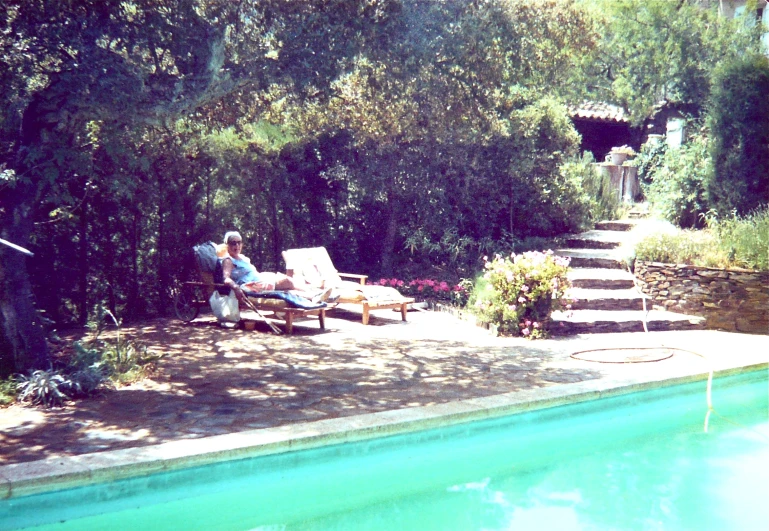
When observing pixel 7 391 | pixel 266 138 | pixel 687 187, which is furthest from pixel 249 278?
pixel 687 187

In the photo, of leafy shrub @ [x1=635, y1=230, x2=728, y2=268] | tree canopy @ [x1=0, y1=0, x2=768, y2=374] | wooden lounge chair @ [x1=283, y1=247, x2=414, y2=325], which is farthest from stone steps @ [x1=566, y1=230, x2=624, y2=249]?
wooden lounge chair @ [x1=283, y1=247, x2=414, y2=325]

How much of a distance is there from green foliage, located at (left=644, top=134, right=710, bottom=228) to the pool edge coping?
7852mm

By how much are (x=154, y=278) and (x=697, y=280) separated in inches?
285

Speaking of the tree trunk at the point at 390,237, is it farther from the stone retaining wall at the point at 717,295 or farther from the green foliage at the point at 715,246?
the stone retaining wall at the point at 717,295

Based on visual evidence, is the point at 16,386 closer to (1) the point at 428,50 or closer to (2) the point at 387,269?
(1) the point at 428,50

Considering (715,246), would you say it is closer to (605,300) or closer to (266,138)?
(605,300)

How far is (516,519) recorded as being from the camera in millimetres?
4645

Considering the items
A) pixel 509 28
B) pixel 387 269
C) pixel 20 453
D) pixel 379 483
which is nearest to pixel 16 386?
pixel 20 453

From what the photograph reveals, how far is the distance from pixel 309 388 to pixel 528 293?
3.43 metres

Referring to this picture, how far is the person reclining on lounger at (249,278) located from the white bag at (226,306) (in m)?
0.11

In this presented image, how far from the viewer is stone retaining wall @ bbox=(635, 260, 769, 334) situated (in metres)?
9.21

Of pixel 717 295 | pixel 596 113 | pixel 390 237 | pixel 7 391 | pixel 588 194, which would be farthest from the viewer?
pixel 596 113

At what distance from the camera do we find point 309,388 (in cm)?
610

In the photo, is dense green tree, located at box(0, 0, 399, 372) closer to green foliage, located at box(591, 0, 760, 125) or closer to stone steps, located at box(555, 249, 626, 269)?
stone steps, located at box(555, 249, 626, 269)
